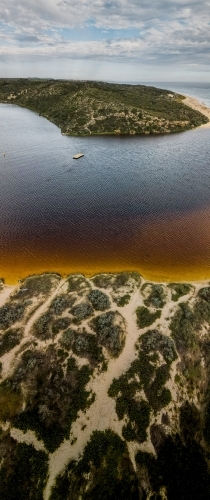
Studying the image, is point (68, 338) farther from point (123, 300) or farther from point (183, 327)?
point (183, 327)

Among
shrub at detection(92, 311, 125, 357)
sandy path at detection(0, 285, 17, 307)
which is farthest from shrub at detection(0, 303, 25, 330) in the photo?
shrub at detection(92, 311, 125, 357)

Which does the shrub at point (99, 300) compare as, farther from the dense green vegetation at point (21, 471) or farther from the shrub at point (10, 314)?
the dense green vegetation at point (21, 471)

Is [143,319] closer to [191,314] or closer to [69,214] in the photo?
[191,314]

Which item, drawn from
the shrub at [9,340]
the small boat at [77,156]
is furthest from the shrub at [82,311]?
the small boat at [77,156]

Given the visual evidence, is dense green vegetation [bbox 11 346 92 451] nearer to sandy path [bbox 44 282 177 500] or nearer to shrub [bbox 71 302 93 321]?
sandy path [bbox 44 282 177 500]

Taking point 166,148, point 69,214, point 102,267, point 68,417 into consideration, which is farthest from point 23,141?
point 68,417

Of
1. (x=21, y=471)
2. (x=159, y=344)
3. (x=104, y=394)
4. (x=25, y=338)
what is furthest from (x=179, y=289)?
(x=21, y=471)

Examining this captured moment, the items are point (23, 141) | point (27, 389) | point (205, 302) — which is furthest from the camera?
point (23, 141)
